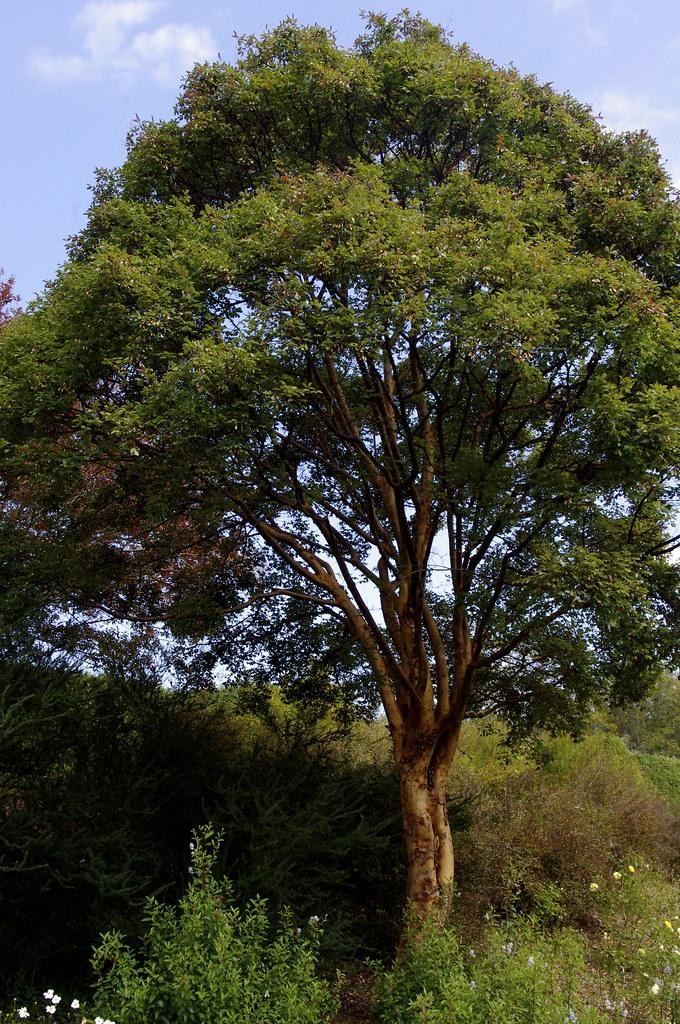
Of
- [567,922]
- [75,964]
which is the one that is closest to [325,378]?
[75,964]

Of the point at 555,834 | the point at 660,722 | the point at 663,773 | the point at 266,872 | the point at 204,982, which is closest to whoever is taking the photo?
the point at 204,982

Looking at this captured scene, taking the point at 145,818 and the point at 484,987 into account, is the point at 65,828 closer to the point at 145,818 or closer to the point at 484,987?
the point at 145,818

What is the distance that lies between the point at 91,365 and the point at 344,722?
19.0ft

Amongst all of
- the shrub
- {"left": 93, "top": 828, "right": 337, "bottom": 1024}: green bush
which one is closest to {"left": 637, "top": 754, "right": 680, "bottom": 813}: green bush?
the shrub

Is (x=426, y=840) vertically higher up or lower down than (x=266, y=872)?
higher up

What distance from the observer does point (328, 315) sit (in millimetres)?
6281

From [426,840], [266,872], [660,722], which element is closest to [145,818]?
[266,872]

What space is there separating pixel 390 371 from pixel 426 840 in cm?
489

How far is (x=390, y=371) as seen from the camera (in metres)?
8.91

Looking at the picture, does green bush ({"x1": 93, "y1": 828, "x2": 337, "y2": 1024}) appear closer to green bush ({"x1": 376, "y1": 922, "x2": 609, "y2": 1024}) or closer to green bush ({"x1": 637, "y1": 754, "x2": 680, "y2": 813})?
green bush ({"x1": 376, "y1": 922, "x2": 609, "y2": 1024})

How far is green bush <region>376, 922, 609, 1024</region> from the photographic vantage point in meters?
5.22

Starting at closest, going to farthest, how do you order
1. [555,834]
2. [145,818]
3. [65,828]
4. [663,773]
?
[65,828], [145,818], [555,834], [663,773]

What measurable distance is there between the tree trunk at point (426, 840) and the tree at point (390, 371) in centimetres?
3

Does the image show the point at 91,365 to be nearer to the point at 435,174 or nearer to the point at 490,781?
the point at 435,174
